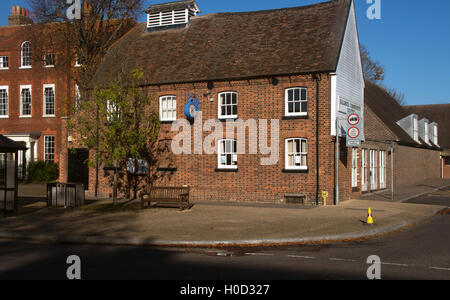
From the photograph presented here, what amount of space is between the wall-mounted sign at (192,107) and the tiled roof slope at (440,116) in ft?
110

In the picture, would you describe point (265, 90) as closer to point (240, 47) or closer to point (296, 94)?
point (296, 94)

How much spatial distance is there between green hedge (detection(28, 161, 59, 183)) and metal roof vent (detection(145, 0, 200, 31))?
12.8m

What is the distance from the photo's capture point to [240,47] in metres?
23.5

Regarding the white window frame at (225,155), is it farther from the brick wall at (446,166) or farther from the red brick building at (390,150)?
the brick wall at (446,166)

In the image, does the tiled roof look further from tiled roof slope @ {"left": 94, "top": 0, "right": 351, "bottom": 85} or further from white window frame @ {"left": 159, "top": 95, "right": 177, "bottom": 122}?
white window frame @ {"left": 159, "top": 95, "right": 177, "bottom": 122}

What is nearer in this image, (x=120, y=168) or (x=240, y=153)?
(x=240, y=153)

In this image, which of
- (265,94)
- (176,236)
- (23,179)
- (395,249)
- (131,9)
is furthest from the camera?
(23,179)

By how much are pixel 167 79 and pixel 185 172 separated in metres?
4.67

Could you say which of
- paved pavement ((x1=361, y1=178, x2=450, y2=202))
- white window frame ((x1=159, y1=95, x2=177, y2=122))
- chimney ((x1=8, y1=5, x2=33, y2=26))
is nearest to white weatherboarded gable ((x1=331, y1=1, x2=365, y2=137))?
paved pavement ((x1=361, y1=178, x2=450, y2=202))

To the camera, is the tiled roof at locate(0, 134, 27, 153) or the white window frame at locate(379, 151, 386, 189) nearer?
the tiled roof at locate(0, 134, 27, 153)

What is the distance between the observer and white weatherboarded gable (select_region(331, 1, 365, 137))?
20575mm

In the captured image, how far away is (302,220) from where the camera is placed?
15.3 meters
